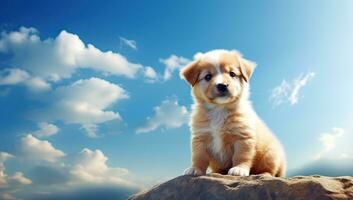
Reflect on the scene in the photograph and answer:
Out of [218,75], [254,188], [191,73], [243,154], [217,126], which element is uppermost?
[191,73]

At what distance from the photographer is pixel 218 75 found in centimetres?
668

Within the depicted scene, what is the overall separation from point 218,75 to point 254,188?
174cm

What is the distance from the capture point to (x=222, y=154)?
673 cm

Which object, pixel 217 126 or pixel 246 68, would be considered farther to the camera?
pixel 246 68

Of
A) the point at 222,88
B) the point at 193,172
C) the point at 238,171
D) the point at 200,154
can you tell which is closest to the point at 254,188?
the point at 238,171

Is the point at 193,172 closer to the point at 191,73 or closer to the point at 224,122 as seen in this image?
the point at 224,122

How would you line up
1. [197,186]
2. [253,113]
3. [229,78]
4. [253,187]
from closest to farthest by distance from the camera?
[253,187], [197,186], [229,78], [253,113]

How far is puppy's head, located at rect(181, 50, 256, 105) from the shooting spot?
21.7 feet

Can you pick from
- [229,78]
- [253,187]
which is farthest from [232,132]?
[253,187]

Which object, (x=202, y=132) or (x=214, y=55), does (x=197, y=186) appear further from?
(x=214, y=55)

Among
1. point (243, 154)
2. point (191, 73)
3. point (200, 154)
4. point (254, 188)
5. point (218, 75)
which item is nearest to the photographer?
point (254, 188)

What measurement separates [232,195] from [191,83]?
194 cm

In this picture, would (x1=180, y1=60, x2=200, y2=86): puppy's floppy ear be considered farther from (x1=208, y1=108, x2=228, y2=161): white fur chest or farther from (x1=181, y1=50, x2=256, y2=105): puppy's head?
(x1=208, y1=108, x2=228, y2=161): white fur chest

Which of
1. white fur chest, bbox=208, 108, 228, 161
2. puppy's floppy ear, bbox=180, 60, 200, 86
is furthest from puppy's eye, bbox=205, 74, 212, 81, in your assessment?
white fur chest, bbox=208, 108, 228, 161
